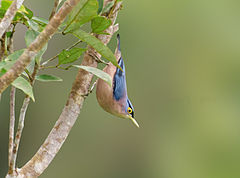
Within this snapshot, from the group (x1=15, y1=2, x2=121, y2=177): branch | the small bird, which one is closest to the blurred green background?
the small bird

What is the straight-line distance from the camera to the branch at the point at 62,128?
1.29 meters

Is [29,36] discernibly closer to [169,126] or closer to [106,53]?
[106,53]

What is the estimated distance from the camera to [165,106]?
5.75 meters

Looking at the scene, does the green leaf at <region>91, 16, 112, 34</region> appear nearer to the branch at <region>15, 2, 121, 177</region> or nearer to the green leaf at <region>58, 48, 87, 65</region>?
the green leaf at <region>58, 48, 87, 65</region>

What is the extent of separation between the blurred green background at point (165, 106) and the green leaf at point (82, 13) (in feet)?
12.6

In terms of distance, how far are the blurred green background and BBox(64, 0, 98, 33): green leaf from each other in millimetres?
3843

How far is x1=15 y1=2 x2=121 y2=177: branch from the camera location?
4.24 ft

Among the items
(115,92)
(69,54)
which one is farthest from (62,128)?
(115,92)

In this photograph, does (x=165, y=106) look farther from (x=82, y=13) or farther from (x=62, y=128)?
(x=82, y=13)

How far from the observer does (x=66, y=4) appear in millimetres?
877

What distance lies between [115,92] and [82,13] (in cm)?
111

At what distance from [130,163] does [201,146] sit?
3.34 ft

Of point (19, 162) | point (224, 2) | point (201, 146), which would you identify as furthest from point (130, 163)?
point (224, 2)

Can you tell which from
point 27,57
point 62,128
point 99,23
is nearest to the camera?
point 27,57
